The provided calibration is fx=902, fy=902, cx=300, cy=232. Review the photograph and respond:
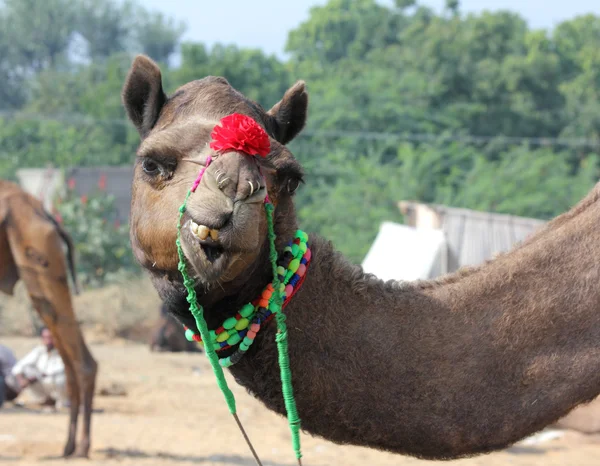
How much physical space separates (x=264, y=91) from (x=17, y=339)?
2085 centimetres

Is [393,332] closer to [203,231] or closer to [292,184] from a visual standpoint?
[292,184]

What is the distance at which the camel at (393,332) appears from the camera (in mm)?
2764

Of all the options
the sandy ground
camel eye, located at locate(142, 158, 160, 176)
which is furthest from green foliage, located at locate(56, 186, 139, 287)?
camel eye, located at locate(142, 158, 160, 176)

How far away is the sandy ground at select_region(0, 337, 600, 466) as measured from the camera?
8875mm

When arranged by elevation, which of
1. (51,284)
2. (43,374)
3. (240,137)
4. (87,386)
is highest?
(240,137)

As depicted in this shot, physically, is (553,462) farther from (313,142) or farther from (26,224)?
(313,142)

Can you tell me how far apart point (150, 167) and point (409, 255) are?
9.93 metres

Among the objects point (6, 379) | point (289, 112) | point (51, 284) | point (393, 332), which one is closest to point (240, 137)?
point (289, 112)

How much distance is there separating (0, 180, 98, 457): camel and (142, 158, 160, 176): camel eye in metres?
6.90

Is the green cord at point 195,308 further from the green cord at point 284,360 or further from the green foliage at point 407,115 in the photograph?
the green foliage at point 407,115

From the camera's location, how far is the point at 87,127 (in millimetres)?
45188

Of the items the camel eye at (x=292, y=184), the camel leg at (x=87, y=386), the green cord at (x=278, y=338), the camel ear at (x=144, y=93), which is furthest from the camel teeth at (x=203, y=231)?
the camel leg at (x=87, y=386)

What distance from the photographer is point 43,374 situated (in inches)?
464

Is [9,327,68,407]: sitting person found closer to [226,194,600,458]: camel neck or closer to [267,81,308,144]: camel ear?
[267,81,308,144]: camel ear
